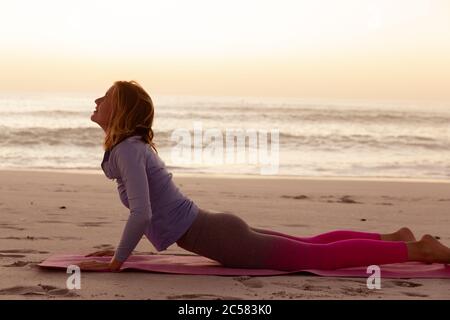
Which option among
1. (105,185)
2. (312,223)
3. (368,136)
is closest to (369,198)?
(312,223)

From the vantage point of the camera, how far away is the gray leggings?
4340 millimetres

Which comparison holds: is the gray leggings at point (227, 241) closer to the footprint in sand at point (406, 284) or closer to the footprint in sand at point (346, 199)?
the footprint in sand at point (406, 284)

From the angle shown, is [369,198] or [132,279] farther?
[369,198]

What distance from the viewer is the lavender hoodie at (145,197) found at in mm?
4145

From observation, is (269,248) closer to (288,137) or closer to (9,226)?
(9,226)

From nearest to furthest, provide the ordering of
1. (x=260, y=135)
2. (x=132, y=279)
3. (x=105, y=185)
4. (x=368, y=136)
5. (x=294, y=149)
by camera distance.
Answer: (x=132, y=279) → (x=105, y=185) → (x=294, y=149) → (x=368, y=136) → (x=260, y=135)

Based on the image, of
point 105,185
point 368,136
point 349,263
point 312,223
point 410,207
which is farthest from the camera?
point 368,136

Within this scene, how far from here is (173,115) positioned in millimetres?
38688

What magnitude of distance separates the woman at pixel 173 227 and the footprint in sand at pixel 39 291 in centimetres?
46

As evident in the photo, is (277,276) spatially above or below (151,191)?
below

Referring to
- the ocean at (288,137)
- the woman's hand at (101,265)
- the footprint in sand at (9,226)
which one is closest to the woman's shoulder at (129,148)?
the woman's hand at (101,265)

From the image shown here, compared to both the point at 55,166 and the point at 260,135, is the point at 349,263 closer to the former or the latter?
the point at 55,166

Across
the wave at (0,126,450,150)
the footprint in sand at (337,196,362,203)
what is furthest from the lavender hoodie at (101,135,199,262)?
the wave at (0,126,450,150)

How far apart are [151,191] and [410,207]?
507cm
